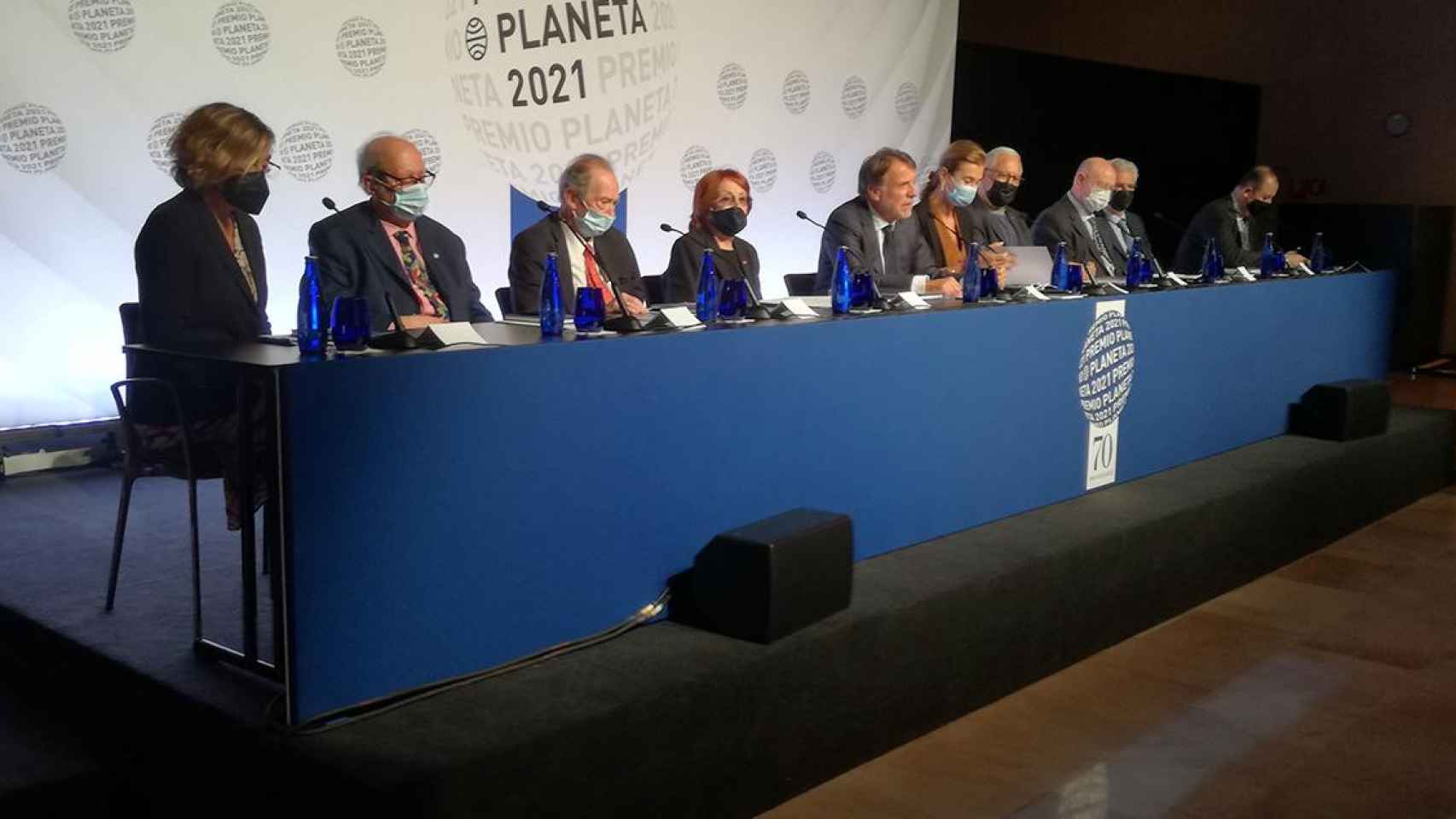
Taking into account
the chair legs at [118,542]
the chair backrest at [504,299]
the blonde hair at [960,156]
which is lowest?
the chair legs at [118,542]

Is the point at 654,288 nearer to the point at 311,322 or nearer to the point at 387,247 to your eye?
the point at 387,247

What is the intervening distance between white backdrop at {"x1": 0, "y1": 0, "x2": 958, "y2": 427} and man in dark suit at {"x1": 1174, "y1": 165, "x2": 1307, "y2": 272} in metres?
1.45

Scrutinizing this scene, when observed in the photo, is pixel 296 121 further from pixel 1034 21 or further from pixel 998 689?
pixel 1034 21

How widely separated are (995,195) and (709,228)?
4.75 feet

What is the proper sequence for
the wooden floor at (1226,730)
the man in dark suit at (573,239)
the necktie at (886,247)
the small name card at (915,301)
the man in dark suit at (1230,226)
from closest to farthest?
the wooden floor at (1226,730)
the small name card at (915,301)
the man in dark suit at (573,239)
the necktie at (886,247)
the man in dark suit at (1230,226)

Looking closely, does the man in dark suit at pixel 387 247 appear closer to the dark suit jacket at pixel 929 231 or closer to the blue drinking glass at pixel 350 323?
the blue drinking glass at pixel 350 323

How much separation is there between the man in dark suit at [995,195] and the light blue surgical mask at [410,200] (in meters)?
2.20

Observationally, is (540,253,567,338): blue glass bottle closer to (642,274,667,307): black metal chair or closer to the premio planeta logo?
the premio planeta logo

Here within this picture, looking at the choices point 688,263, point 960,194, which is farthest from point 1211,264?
point 688,263

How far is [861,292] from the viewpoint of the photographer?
288 cm

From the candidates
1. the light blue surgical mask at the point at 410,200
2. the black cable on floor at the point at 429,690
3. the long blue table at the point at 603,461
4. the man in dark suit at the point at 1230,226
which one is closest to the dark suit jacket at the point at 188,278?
the light blue surgical mask at the point at 410,200

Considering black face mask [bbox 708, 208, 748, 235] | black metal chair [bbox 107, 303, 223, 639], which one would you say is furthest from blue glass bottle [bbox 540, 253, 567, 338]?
black face mask [bbox 708, 208, 748, 235]

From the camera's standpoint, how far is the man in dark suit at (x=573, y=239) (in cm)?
342

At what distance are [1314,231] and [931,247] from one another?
5187mm
